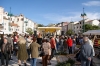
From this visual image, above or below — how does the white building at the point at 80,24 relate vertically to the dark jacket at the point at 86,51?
above

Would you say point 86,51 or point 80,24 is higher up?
point 80,24

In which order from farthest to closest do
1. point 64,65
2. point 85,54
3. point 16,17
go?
point 16,17
point 64,65
point 85,54

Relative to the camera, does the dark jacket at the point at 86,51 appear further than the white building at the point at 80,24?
No

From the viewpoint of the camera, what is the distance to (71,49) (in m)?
15.9

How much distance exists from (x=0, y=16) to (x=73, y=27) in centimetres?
5427

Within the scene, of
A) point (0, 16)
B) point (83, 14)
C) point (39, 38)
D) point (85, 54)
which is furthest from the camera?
point (0, 16)

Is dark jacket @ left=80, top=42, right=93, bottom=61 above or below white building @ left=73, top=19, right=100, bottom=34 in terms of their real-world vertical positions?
below

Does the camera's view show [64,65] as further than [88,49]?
Yes

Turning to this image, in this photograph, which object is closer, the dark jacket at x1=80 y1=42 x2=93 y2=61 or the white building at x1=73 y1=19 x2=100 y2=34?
the dark jacket at x1=80 y1=42 x2=93 y2=61

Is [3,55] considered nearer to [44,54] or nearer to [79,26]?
[44,54]

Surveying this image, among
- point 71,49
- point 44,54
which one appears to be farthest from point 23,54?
point 71,49

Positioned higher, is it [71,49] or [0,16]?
[0,16]

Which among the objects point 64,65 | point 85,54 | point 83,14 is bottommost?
point 64,65

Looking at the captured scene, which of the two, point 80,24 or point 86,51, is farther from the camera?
point 80,24
